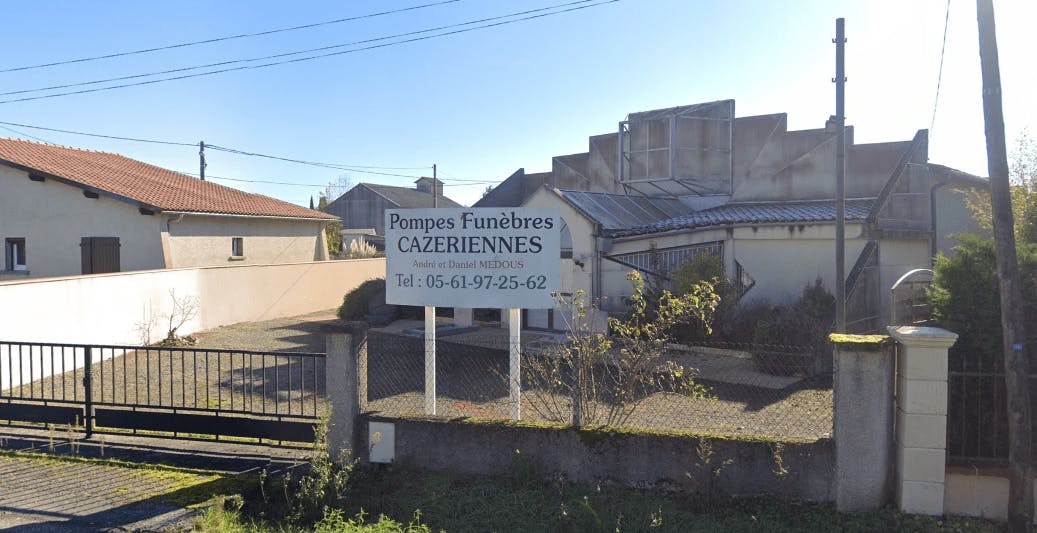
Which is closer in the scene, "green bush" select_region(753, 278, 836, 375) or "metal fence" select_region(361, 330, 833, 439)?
"metal fence" select_region(361, 330, 833, 439)

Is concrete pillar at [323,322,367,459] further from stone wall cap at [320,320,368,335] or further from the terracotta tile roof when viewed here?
the terracotta tile roof

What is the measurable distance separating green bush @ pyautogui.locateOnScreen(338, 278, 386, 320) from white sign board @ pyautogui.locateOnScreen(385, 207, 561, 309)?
12468 mm

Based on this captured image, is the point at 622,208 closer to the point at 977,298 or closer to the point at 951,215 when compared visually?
the point at 951,215

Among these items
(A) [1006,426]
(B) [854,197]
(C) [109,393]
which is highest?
(B) [854,197]

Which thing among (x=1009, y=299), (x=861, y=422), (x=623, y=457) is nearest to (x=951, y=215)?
(x=1009, y=299)

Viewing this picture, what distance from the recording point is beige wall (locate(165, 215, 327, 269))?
64.8ft

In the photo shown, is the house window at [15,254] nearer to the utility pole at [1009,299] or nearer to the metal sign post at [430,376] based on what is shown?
the metal sign post at [430,376]

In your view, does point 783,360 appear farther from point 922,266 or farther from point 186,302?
point 186,302

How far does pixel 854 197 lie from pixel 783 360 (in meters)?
10.7

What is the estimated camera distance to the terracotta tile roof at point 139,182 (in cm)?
1900

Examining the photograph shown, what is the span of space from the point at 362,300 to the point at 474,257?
13.2 metres

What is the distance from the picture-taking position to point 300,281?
22922 millimetres

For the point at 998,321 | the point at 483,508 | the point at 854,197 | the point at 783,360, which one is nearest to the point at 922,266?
the point at 854,197

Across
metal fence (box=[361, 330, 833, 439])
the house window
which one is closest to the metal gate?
metal fence (box=[361, 330, 833, 439])
